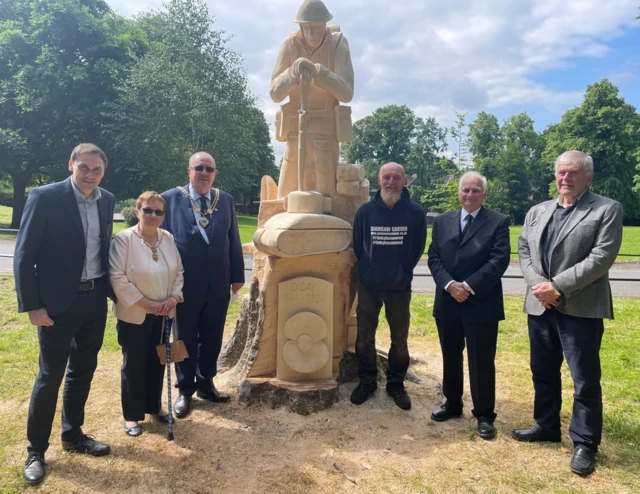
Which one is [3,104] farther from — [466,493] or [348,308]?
[466,493]

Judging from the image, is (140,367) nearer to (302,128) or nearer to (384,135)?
(302,128)

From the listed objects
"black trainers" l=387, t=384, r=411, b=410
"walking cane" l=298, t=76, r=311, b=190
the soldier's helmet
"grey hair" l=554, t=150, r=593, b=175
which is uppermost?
the soldier's helmet

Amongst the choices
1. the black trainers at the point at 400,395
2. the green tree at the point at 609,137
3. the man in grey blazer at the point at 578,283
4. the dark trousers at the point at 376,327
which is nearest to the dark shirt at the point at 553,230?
the man in grey blazer at the point at 578,283

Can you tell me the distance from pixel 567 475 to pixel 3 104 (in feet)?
66.7

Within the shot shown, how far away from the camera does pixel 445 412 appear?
3570mm

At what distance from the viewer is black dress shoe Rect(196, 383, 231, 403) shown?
12.5 feet

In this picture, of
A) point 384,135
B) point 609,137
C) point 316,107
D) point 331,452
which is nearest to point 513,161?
point 609,137

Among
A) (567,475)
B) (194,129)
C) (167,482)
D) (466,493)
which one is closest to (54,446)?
(167,482)

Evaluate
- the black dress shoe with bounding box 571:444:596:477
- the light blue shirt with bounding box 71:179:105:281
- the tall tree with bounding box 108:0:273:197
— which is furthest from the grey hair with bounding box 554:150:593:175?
the tall tree with bounding box 108:0:273:197

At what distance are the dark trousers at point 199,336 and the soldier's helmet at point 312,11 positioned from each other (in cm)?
251

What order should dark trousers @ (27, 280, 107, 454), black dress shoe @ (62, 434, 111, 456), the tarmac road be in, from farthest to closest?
the tarmac road
black dress shoe @ (62, 434, 111, 456)
dark trousers @ (27, 280, 107, 454)

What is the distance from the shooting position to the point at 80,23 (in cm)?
1672

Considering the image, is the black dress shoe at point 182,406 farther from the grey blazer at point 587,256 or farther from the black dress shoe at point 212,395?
the grey blazer at point 587,256

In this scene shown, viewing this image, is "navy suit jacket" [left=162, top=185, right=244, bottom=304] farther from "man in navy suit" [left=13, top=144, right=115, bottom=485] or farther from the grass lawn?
the grass lawn
